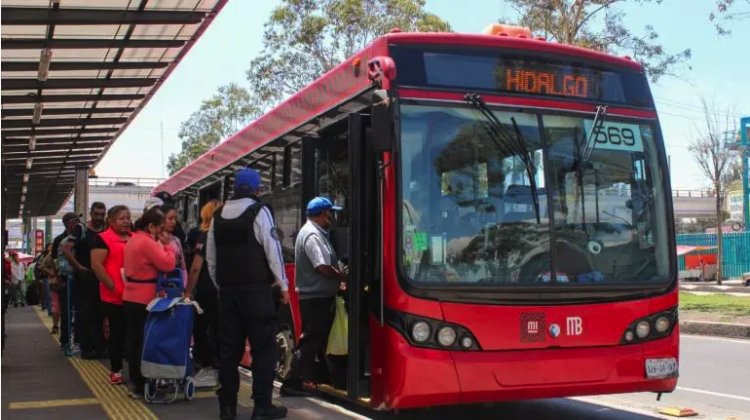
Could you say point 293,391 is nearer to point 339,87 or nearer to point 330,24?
point 339,87

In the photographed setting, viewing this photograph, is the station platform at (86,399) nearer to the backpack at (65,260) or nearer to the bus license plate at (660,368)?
the backpack at (65,260)

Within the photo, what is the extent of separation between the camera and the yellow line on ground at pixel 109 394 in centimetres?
615

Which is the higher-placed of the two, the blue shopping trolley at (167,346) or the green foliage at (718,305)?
the blue shopping trolley at (167,346)

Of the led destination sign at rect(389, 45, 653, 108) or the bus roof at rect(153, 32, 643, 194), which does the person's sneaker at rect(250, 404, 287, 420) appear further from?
the led destination sign at rect(389, 45, 653, 108)

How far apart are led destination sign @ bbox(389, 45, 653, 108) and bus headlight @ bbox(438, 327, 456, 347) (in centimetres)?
173

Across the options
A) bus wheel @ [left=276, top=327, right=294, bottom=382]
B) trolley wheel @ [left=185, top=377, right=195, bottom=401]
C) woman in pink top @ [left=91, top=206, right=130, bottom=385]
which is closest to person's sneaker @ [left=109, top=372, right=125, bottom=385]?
woman in pink top @ [left=91, top=206, right=130, bottom=385]

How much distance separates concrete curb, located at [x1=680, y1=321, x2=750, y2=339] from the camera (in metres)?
13.6

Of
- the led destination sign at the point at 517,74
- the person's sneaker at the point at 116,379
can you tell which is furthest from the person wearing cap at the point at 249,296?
the person's sneaker at the point at 116,379

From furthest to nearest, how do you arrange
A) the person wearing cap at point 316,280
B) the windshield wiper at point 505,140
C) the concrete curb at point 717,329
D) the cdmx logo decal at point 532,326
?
the concrete curb at point 717,329
the person wearing cap at point 316,280
the windshield wiper at point 505,140
the cdmx logo decal at point 532,326

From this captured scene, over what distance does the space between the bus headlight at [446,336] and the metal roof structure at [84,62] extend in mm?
6748

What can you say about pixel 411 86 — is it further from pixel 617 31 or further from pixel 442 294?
pixel 617 31

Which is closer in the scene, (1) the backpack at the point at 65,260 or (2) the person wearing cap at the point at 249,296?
(2) the person wearing cap at the point at 249,296

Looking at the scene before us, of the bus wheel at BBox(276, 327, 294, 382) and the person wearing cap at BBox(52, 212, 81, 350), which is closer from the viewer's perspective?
the bus wheel at BBox(276, 327, 294, 382)

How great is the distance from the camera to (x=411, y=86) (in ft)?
19.0
